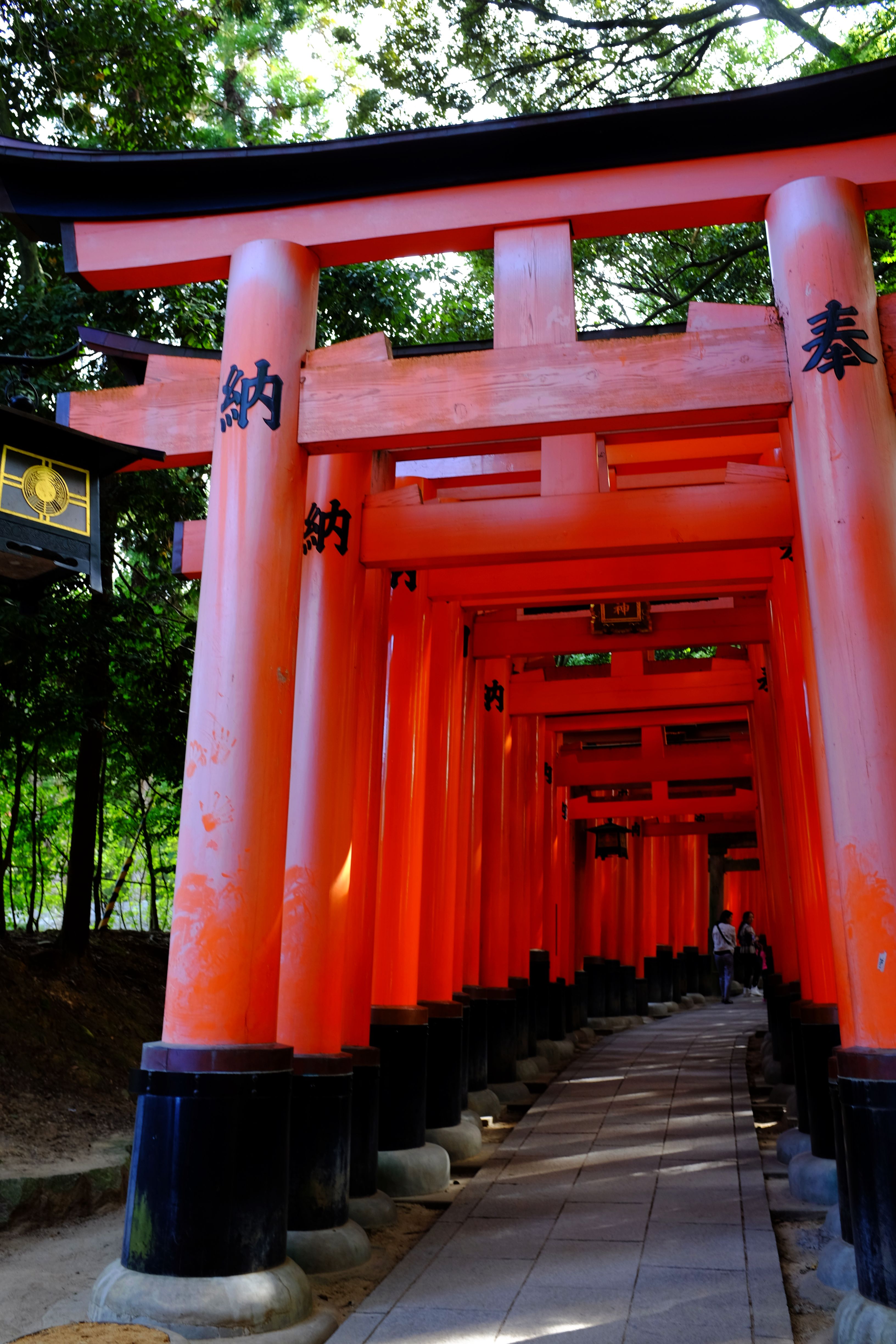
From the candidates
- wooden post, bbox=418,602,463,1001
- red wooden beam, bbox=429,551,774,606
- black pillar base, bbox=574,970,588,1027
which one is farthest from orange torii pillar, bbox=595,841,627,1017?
red wooden beam, bbox=429,551,774,606

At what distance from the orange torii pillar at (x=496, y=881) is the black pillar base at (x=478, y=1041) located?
0.42 metres

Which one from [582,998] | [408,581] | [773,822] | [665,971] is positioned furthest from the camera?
[665,971]

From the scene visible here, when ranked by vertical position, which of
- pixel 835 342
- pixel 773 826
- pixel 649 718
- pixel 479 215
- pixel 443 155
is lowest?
pixel 773 826

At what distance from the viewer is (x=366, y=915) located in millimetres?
6688

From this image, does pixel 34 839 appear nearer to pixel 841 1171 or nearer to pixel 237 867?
pixel 237 867

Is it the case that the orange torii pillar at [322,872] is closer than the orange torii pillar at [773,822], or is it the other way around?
the orange torii pillar at [322,872]

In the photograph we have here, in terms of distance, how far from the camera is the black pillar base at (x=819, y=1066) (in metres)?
6.75

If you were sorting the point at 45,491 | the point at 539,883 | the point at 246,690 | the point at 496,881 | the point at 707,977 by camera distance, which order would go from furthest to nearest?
the point at 707,977 < the point at 539,883 < the point at 496,881 < the point at 246,690 < the point at 45,491

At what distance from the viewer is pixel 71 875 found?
1001 cm

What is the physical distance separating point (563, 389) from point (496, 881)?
6.85 m

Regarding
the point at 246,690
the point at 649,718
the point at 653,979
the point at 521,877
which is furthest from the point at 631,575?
the point at 653,979

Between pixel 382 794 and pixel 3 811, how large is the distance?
26.4 ft

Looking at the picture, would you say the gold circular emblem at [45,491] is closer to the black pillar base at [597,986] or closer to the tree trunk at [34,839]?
the tree trunk at [34,839]

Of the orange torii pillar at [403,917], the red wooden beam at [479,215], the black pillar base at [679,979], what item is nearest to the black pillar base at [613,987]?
the black pillar base at [679,979]
